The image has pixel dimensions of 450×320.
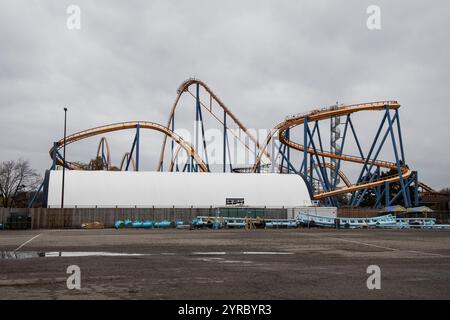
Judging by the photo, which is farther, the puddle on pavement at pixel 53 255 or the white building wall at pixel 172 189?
the white building wall at pixel 172 189

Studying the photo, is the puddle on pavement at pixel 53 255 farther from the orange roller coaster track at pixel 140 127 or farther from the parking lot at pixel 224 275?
the orange roller coaster track at pixel 140 127

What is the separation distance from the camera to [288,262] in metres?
12.9

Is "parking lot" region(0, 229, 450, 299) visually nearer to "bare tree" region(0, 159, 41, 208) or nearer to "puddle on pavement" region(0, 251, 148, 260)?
"puddle on pavement" region(0, 251, 148, 260)

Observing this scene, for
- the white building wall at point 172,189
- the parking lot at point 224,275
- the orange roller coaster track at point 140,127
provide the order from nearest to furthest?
the parking lot at point 224,275, the white building wall at point 172,189, the orange roller coaster track at point 140,127

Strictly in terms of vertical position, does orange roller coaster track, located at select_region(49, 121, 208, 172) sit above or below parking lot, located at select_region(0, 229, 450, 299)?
above

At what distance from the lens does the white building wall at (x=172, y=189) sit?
154 ft

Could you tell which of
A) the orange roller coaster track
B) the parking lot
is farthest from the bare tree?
the parking lot

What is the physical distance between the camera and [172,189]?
49.4 metres

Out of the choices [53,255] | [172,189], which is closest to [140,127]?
[172,189]

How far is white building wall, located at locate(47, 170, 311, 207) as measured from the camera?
47.0 m

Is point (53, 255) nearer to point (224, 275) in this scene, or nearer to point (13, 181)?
point (224, 275)

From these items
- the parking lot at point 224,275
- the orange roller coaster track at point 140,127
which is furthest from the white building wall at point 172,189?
the parking lot at point 224,275

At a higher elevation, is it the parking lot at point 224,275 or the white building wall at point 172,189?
the white building wall at point 172,189
